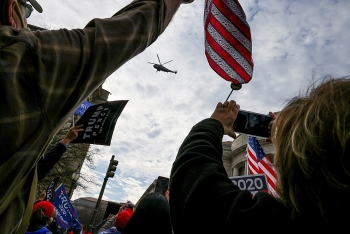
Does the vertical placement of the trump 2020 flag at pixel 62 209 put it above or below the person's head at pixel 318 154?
above

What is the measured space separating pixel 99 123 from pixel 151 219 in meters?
1.88

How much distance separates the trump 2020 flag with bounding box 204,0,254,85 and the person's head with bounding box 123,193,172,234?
225 cm

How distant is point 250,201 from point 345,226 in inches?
11.5

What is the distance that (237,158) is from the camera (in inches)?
1267

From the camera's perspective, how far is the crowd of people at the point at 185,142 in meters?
0.92

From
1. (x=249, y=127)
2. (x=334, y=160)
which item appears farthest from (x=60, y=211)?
(x=334, y=160)

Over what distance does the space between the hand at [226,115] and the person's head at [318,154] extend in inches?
15.6

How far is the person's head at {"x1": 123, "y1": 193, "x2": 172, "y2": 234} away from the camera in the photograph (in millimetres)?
2649

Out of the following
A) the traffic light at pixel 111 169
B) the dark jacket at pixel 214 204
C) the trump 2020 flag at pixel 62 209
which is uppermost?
the traffic light at pixel 111 169

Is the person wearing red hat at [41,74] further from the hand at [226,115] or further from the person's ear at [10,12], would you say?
the hand at [226,115]

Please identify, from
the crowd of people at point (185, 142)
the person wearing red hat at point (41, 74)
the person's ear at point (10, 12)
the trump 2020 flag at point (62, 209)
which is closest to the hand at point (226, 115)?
the crowd of people at point (185, 142)

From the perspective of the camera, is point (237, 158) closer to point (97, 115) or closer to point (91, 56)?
point (97, 115)

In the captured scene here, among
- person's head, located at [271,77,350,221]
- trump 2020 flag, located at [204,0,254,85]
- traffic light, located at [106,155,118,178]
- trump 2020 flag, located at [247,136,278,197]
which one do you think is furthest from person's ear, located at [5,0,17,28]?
traffic light, located at [106,155,118,178]

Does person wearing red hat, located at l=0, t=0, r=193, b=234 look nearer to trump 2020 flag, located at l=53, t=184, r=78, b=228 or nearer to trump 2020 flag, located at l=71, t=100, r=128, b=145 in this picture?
trump 2020 flag, located at l=71, t=100, r=128, b=145
